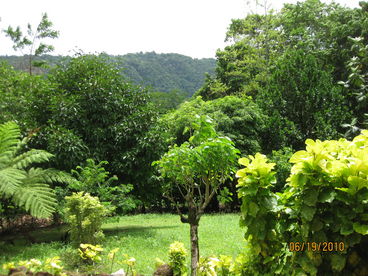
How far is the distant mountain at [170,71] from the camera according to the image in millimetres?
49594

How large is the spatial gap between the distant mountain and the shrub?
4085 cm

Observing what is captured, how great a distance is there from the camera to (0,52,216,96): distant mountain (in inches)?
1953

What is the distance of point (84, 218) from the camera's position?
248 inches

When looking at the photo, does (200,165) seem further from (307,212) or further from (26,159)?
(26,159)

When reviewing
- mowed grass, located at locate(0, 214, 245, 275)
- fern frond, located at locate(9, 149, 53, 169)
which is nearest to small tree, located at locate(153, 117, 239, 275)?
mowed grass, located at locate(0, 214, 245, 275)

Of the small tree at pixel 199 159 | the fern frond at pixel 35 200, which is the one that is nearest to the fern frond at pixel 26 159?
the fern frond at pixel 35 200

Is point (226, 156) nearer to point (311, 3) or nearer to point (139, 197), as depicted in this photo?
point (139, 197)

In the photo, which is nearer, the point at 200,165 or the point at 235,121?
the point at 200,165

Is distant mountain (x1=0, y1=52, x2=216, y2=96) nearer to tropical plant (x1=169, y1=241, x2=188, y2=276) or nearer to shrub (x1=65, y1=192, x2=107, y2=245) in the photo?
shrub (x1=65, y1=192, x2=107, y2=245)

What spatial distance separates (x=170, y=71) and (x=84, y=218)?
1976 inches

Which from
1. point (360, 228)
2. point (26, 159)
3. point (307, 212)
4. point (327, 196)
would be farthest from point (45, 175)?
point (360, 228)

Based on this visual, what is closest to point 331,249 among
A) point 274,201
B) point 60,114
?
point 274,201

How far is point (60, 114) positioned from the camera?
9.52 meters
